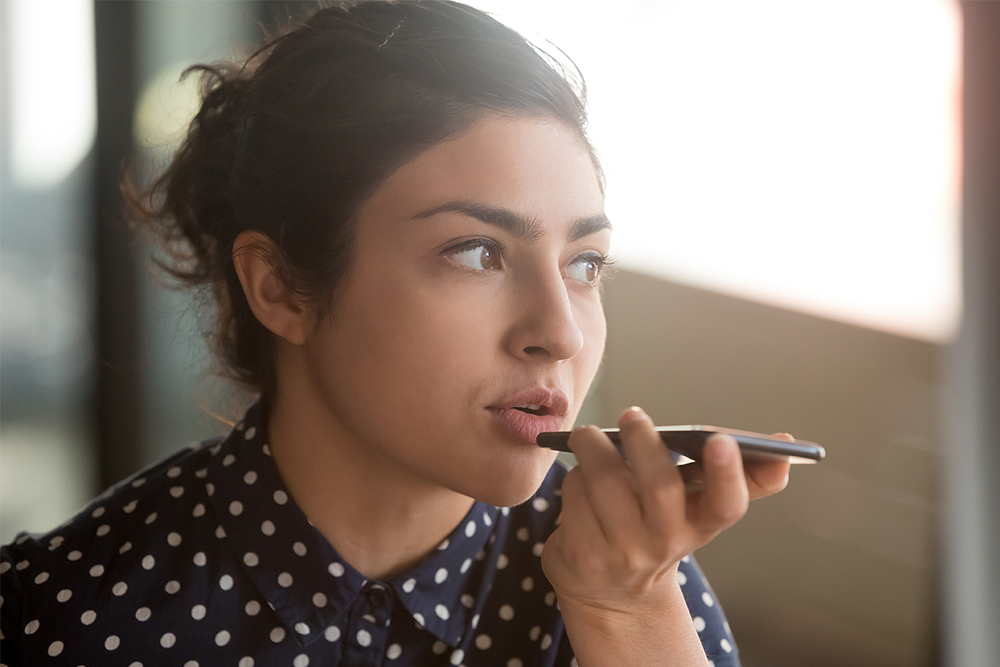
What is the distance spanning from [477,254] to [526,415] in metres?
0.18

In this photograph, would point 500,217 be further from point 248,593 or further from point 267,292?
point 248,593

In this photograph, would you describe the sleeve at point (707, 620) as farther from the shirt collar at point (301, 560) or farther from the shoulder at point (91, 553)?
the shoulder at point (91, 553)

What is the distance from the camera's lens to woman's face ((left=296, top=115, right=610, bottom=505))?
78cm

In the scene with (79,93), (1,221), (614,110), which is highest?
(79,93)

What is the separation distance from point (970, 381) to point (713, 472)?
123 centimetres

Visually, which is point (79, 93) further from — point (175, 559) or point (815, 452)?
point (815, 452)

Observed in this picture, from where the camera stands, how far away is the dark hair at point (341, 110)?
2.78ft

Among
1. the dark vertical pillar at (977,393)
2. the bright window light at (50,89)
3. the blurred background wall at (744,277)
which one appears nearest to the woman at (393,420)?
the blurred background wall at (744,277)

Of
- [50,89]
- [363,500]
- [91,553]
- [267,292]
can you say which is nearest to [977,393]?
[363,500]

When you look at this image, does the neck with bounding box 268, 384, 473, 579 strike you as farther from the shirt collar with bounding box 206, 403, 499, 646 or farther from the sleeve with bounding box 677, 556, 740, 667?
the sleeve with bounding box 677, 556, 740, 667

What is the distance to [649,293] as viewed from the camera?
79.7 inches

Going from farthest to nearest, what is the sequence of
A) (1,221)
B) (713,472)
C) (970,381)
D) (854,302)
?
(1,221), (854,302), (970,381), (713,472)

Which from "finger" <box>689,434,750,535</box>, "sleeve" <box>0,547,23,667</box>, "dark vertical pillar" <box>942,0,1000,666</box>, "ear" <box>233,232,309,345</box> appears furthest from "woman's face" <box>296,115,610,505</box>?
"dark vertical pillar" <box>942,0,1000,666</box>

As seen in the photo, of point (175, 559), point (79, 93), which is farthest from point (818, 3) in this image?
point (79, 93)
